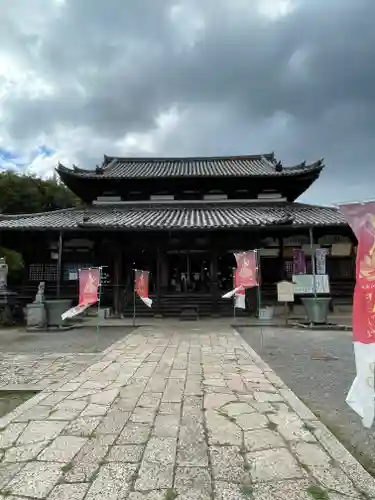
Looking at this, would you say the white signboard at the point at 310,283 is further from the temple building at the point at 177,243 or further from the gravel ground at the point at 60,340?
the gravel ground at the point at 60,340

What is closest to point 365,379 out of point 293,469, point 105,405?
point 293,469

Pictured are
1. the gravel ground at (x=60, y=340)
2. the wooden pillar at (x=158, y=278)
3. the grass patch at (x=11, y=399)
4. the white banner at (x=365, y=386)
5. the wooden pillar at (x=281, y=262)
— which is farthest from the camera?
the wooden pillar at (x=281, y=262)

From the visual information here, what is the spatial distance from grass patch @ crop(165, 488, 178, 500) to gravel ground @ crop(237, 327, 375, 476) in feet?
5.39

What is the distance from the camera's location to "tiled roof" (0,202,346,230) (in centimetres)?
1585

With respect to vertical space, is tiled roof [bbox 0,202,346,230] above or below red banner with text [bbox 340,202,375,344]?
above

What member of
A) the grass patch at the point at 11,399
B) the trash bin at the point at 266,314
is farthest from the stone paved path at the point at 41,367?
the trash bin at the point at 266,314

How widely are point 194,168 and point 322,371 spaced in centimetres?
1860

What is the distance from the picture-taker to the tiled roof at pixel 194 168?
20359 mm

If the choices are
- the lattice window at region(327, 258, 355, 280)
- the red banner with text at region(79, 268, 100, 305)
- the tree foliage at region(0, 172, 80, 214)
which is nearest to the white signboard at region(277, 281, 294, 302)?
the red banner with text at region(79, 268, 100, 305)

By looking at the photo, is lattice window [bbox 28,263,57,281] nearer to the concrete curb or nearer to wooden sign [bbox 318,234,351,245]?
wooden sign [bbox 318,234,351,245]

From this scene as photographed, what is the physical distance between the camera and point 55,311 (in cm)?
1265

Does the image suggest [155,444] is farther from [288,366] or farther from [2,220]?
[2,220]


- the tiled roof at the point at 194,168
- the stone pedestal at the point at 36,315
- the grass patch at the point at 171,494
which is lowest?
the grass patch at the point at 171,494

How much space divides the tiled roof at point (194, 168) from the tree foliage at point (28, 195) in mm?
16857
